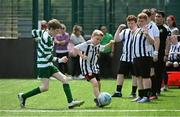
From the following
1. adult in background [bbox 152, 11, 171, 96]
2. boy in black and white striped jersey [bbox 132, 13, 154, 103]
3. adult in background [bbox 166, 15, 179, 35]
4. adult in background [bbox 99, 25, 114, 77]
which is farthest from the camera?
adult in background [bbox 99, 25, 114, 77]

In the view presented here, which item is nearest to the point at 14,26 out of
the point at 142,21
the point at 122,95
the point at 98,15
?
the point at 98,15

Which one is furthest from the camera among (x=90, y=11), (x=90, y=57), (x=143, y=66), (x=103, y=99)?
(x=90, y=11)

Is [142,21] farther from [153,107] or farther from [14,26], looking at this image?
[14,26]

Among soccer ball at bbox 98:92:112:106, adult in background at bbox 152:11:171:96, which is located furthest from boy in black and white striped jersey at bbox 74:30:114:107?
adult in background at bbox 152:11:171:96

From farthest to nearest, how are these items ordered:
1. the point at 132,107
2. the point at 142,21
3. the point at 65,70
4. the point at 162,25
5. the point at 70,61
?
the point at 70,61 → the point at 65,70 → the point at 162,25 → the point at 142,21 → the point at 132,107

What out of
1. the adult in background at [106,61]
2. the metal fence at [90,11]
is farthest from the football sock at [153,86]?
the metal fence at [90,11]

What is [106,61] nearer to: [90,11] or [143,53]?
[90,11]

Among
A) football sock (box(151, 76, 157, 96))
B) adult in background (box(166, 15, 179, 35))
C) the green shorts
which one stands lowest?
football sock (box(151, 76, 157, 96))

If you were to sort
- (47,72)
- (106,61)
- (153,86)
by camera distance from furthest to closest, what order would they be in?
(106,61) < (153,86) < (47,72)

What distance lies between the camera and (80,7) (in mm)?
26625

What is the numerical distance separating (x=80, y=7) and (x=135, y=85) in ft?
33.9

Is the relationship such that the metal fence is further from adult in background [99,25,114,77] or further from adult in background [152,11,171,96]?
adult in background [152,11,171,96]

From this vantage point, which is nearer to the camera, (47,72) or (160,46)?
(47,72)

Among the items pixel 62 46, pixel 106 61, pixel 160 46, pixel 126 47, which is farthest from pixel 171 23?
pixel 106 61
